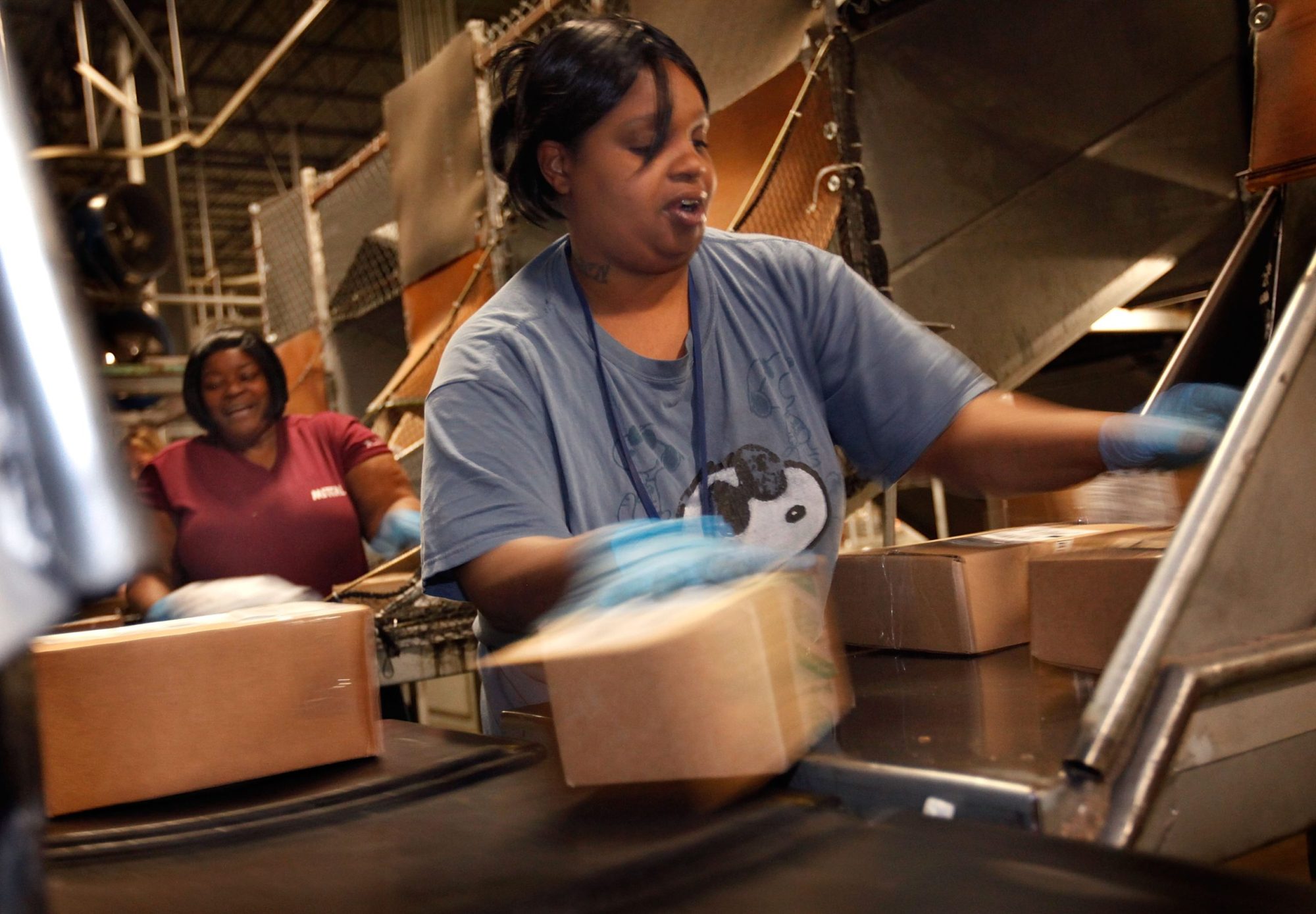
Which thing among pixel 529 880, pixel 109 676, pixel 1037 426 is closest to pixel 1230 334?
pixel 1037 426

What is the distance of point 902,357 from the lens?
4.09 feet

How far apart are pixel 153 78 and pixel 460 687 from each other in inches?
287

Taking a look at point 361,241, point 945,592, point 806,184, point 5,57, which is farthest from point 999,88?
point 361,241

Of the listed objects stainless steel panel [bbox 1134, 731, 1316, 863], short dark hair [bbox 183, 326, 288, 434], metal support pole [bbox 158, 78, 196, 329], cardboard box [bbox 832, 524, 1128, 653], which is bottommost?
stainless steel panel [bbox 1134, 731, 1316, 863]

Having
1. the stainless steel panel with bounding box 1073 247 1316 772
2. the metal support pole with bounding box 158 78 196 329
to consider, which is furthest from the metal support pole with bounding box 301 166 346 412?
the stainless steel panel with bounding box 1073 247 1316 772

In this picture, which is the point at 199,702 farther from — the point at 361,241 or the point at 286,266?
the point at 286,266

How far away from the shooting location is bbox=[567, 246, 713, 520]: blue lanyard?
115 centimetres

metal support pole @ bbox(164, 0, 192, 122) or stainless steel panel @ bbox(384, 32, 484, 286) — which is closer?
stainless steel panel @ bbox(384, 32, 484, 286)

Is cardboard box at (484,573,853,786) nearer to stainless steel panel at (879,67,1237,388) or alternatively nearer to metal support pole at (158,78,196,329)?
stainless steel panel at (879,67,1237,388)

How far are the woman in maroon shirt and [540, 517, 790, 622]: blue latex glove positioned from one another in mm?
1630

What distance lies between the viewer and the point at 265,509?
8.07 feet

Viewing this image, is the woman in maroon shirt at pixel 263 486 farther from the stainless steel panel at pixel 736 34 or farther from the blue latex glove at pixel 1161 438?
the blue latex glove at pixel 1161 438

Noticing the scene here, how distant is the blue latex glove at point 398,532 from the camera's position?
8.11 feet

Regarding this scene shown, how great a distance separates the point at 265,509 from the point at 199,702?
1.70 metres
